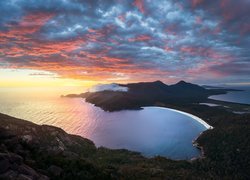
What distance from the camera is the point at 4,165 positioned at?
109ft

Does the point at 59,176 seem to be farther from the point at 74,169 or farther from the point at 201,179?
the point at 201,179

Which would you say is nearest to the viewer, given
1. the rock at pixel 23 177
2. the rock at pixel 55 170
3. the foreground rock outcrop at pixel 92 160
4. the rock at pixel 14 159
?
the rock at pixel 23 177

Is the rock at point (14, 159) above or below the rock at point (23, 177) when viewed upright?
above

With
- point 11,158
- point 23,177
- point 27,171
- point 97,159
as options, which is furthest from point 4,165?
point 97,159

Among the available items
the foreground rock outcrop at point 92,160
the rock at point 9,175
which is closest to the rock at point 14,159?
the foreground rock outcrop at point 92,160

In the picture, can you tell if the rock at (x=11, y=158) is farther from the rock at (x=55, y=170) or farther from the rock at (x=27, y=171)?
the rock at (x=55, y=170)

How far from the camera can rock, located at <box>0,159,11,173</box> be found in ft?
107

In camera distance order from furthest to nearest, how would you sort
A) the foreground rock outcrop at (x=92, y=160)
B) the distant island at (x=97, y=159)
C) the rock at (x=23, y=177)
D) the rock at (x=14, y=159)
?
the distant island at (x=97, y=159) < the foreground rock outcrop at (x=92, y=160) < the rock at (x=14, y=159) < the rock at (x=23, y=177)

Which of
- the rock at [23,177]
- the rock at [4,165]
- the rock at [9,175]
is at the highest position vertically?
the rock at [4,165]

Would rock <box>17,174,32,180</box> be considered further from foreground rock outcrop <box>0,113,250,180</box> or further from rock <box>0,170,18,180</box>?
rock <box>0,170,18,180</box>

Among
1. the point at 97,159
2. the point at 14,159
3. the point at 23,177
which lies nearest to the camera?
the point at 23,177

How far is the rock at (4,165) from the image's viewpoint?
3260 centimetres

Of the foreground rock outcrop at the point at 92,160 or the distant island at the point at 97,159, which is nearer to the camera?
the foreground rock outcrop at the point at 92,160

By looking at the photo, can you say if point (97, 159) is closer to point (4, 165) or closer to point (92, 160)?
point (92, 160)
